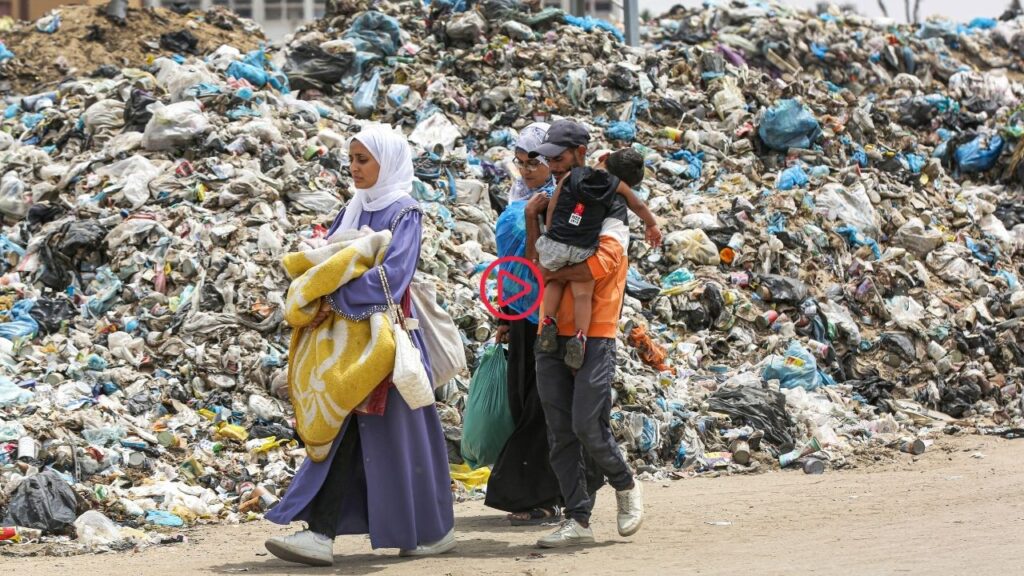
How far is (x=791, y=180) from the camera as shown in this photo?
10562 millimetres

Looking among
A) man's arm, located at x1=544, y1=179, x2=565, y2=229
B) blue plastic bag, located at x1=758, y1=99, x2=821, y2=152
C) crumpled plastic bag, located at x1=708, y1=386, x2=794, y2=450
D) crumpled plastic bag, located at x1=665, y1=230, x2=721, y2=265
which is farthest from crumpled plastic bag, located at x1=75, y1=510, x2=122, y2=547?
blue plastic bag, located at x1=758, y1=99, x2=821, y2=152

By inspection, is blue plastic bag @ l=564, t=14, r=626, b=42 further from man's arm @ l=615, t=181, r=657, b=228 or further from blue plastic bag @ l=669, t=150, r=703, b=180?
man's arm @ l=615, t=181, r=657, b=228

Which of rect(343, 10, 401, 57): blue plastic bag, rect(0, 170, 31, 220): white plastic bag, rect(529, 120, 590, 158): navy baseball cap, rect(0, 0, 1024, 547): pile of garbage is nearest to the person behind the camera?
rect(529, 120, 590, 158): navy baseball cap

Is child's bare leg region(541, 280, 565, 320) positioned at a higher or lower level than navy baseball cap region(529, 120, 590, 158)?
lower

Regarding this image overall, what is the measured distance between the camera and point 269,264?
26.4ft

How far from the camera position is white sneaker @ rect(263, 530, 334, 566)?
178 inches

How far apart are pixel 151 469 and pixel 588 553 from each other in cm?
254

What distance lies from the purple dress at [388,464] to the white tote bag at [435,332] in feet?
0.53

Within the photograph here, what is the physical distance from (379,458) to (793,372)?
4.28m

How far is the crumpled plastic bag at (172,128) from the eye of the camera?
9.12m

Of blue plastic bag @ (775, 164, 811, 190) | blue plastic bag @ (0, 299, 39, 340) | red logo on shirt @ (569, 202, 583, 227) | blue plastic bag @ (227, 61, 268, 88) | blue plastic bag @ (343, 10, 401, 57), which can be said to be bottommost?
blue plastic bag @ (0, 299, 39, 340)

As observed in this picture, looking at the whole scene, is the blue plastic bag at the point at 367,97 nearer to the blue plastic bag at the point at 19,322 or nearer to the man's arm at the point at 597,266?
the blue plastic bag at the point at 19,322

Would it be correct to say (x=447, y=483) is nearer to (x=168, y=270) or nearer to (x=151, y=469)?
(x=151, y=469)

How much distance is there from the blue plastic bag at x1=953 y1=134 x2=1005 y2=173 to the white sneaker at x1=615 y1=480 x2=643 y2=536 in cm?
825
